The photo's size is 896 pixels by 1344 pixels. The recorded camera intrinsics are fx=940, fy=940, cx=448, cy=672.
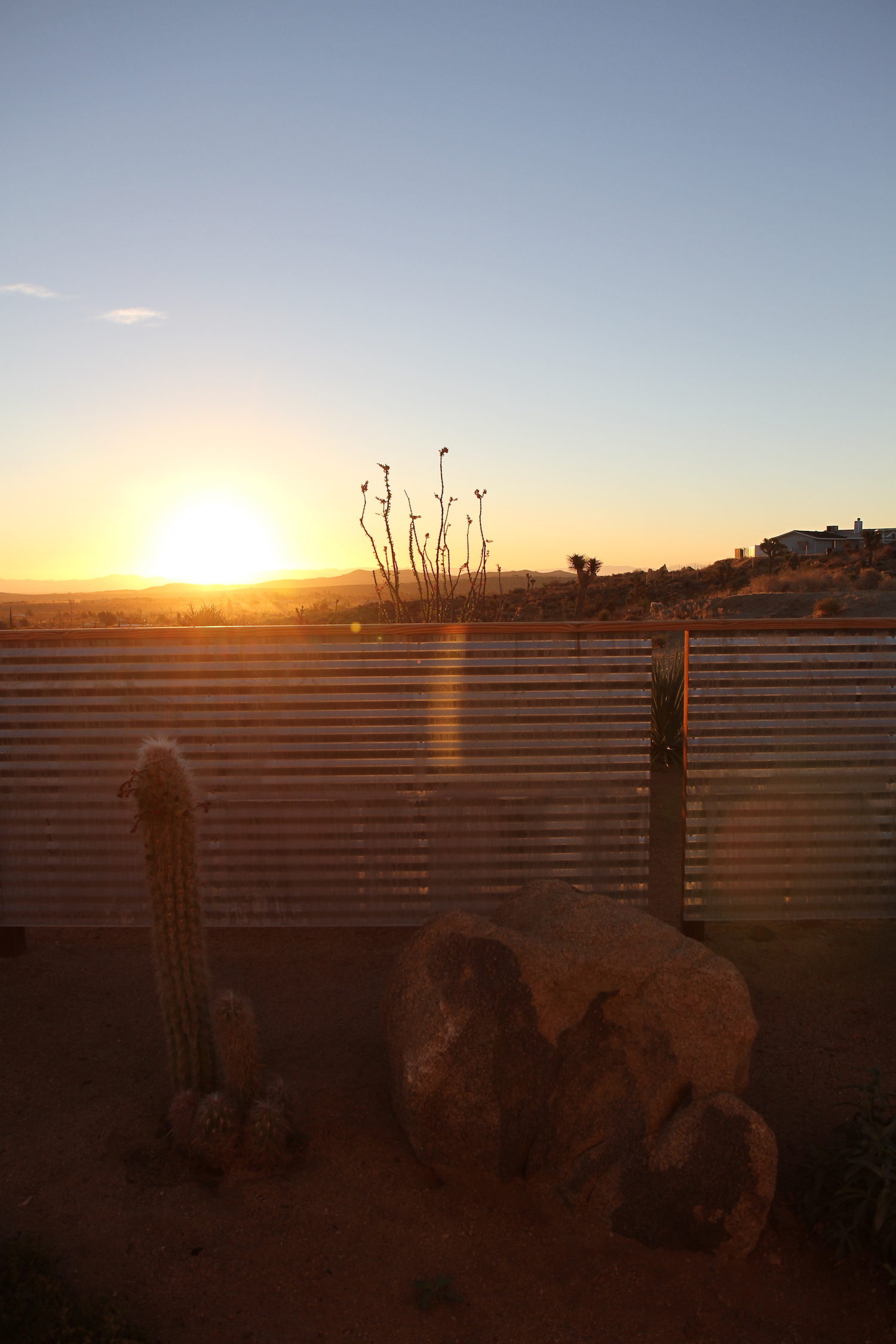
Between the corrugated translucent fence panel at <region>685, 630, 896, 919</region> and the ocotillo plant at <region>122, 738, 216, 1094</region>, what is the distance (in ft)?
9.75

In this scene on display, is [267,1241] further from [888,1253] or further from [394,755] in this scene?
[394,755]

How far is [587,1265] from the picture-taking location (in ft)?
10.5

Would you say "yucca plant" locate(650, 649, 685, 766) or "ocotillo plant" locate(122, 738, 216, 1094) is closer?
"ocotillo plant" locate(122, 738, 216, 1094)

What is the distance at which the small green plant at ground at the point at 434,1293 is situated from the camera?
3055 mm

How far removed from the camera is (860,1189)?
323 centimetres

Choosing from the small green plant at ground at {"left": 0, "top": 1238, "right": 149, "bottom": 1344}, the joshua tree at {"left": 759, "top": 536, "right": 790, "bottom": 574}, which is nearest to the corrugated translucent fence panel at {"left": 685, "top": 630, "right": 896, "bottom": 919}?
the small green plant at ground at {"left": 0, "top": 1238, "right": 149, "bottom": 1344}

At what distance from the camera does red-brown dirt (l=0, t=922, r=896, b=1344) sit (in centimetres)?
301

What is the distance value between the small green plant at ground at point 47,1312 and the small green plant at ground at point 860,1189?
89.5 inches

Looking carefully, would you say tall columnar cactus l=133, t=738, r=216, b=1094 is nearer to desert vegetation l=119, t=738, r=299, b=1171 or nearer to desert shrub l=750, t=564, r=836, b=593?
desert vegetation l=119, t=738, r=299, b=1171

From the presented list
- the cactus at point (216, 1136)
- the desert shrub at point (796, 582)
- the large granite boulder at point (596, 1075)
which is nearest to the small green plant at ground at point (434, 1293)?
the large granite boulder at point (596, 1075)

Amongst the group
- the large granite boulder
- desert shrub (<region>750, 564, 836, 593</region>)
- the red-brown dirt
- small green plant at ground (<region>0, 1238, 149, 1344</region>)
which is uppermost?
desert shrub (<region>750, 564, 836, 593</region>)

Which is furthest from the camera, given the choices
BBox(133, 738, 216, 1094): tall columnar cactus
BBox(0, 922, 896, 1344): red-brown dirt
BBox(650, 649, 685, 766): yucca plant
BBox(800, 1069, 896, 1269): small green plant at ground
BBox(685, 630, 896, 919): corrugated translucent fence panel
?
BBox(650, 649, 685, 766): yucca plant

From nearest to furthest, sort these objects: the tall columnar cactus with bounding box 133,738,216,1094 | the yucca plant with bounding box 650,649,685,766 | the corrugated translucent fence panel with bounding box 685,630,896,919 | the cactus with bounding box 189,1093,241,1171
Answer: the cactus with bounding box 189,1093,241,1171 < the tall columnar cactus with bounding box 133,738,216,1094 < the corrugated translucent fence panel with bounding box 685,630,896,919 < the yucca plant with bounding box 650,649,685,766

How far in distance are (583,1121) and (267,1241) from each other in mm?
1205
